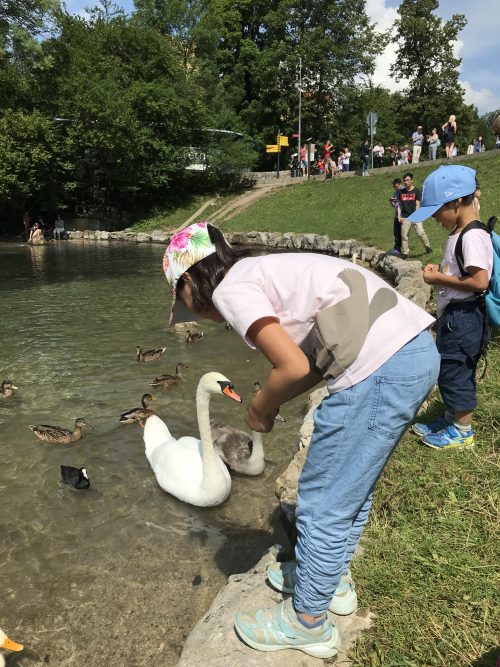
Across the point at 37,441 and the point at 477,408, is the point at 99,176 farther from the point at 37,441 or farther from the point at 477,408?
the point at 477,408

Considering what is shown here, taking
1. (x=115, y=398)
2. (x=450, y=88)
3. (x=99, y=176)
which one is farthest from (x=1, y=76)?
(x=450, y=88)

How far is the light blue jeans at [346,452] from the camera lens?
208 centimetres

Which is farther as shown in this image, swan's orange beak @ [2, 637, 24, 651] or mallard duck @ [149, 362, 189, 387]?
mallard duck @ [149, 362, 189, 387]

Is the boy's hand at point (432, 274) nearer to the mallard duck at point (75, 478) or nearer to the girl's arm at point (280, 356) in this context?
the girl's arm at point (280, 356)

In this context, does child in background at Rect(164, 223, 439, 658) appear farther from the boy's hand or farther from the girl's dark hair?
the boy's hand

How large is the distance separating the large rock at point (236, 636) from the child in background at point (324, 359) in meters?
0.13

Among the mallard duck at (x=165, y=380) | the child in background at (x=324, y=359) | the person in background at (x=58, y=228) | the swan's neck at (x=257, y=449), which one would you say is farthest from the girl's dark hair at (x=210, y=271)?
the person in background at (x=58, y=228)

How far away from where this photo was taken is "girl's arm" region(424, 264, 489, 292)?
144 inches

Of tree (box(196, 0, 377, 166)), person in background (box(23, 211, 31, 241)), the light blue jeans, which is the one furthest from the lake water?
tree (box(196, 0, 377, 166))

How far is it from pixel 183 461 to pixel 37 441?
2.11 metres

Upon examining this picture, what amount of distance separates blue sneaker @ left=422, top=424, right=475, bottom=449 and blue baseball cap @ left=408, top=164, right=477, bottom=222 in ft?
5.34

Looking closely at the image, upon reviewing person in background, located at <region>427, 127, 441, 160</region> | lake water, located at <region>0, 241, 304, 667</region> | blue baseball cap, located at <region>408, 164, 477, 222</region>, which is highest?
person in background, located at <region>427, 127, 441, 160</region>

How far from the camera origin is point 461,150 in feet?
182

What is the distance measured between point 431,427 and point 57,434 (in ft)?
13.2
